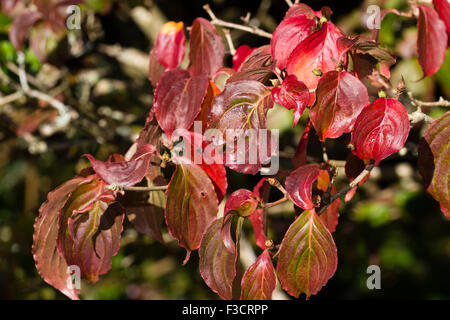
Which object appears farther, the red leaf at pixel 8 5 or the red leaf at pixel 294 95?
the red leaf at pixel 8 5

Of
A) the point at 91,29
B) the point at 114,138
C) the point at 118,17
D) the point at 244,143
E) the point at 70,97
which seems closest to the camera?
the point at 244,143

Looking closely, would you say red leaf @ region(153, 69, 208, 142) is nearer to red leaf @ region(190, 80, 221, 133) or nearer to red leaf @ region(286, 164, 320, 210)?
red leaf @ region(190, 80, 221, 133)

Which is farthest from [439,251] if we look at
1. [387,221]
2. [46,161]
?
[46,161]

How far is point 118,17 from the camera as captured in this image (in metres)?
1.97

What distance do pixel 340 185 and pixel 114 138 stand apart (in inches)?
33.4

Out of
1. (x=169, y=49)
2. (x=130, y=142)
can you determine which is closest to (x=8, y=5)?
(x=130, y=142)

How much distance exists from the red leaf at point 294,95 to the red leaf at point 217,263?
21 centimetres

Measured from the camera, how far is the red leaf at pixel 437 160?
709 millimetres

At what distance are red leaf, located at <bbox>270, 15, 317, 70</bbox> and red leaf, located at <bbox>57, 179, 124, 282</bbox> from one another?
0.36 meters

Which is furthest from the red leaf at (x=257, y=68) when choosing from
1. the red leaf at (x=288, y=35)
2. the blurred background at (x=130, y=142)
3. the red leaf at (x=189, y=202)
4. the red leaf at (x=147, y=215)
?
the blurred background at (x=130, y=142)

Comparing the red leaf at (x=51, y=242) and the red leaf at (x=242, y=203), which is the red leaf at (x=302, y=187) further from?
the red leaf at (x=51, y=242)

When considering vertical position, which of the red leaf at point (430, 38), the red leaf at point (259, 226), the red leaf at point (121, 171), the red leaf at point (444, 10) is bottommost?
the red leaf at point (259, 226)

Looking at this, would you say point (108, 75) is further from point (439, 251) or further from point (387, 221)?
point (439, 251)

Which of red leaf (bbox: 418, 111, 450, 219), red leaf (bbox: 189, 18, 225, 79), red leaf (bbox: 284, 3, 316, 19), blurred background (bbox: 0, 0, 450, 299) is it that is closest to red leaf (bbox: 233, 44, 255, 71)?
red leaf (bbox: 189, 18, 225, 79)
